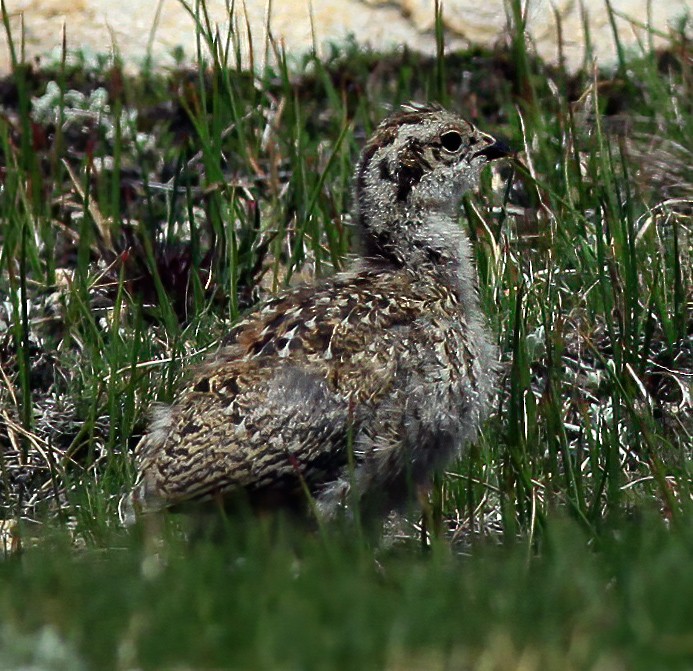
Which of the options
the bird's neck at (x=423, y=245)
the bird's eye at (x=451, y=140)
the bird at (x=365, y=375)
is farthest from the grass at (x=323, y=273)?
the bird's eye at (x=451, y=140)

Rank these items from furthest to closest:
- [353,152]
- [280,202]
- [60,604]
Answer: [353,152] < [280,202] < [60,604]

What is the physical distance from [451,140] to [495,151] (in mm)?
178

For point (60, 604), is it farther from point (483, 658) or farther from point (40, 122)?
point (40, 122)

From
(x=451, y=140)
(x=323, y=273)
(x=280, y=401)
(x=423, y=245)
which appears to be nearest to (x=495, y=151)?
(x=451, y=140)

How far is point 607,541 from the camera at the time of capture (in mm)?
3518

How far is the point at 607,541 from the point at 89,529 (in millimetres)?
1681

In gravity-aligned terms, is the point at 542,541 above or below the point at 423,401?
below

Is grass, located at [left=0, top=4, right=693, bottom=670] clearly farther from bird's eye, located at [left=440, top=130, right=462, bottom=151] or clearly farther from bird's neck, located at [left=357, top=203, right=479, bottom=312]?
bird's eye, located at [left=440, top=130, right=462, bottom=151]

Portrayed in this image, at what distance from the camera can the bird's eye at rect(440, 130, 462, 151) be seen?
558 centimetres

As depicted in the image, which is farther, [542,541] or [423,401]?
[423,401]

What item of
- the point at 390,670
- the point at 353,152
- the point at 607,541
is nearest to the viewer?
the point at 390,670

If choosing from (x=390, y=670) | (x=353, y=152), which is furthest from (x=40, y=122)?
(x=390, y=670)

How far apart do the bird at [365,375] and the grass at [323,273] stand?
0.61 feet

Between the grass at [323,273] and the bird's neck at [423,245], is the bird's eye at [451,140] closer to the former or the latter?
the bird's neck at [423,245]
